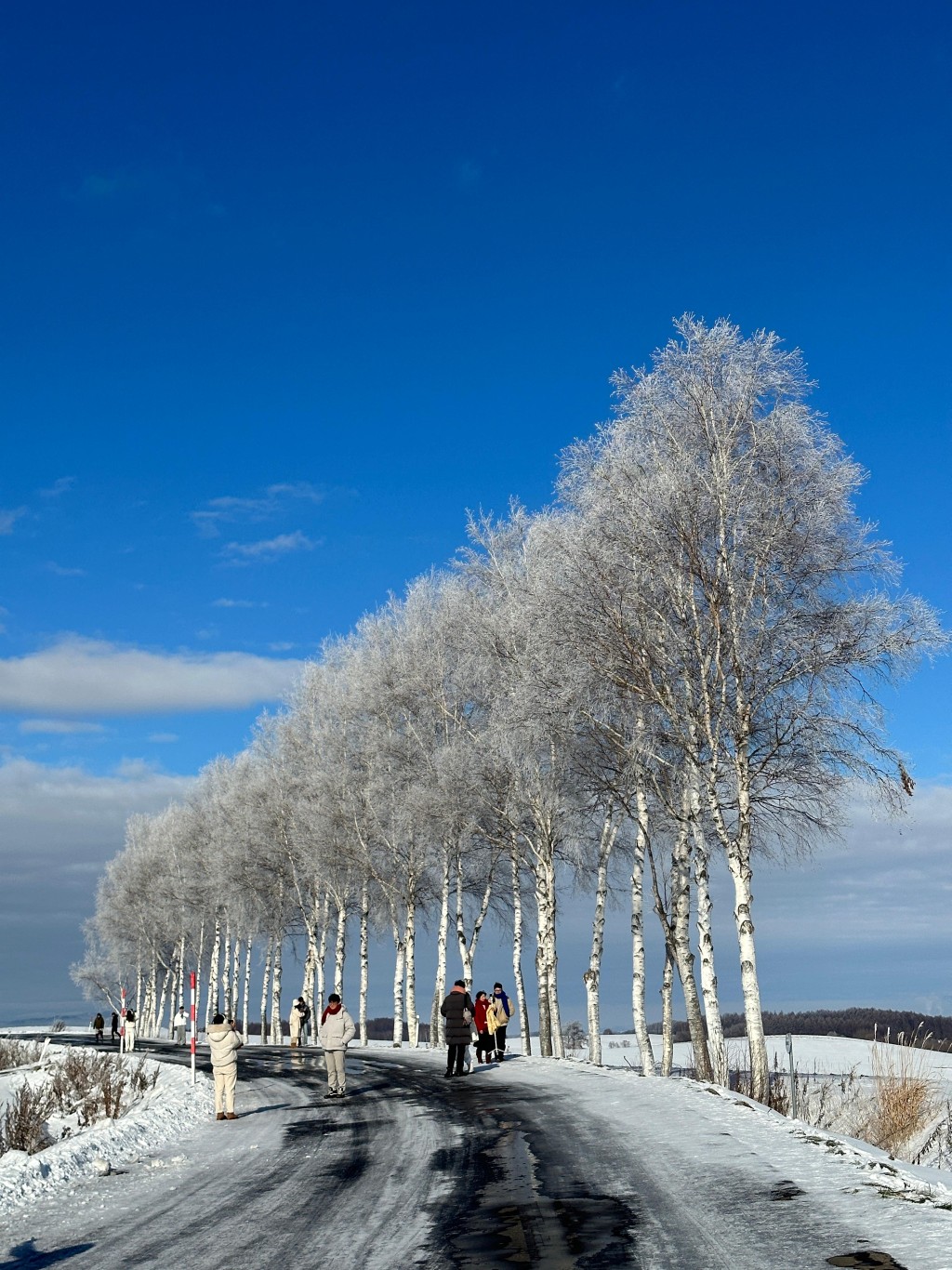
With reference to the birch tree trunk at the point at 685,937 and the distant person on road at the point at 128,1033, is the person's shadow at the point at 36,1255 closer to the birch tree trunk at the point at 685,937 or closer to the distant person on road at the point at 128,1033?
the birch tree trunk at the point at 685,937

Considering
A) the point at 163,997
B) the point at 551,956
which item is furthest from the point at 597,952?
the point at 163,997

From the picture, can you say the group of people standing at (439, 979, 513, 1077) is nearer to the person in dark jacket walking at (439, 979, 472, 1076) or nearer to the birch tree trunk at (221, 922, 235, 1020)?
the person in dark jacket walking at (439, 979, 472, 1076)

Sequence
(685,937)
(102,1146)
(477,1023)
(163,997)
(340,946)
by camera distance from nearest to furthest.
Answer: (102,1146), (685,937), (477,1023), (340,946), (163,997)

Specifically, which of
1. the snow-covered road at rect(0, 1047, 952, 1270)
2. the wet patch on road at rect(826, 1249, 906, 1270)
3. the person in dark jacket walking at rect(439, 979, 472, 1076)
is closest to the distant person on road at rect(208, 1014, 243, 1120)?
the snow-covered road at rect(0, 1047, 952, 1270)

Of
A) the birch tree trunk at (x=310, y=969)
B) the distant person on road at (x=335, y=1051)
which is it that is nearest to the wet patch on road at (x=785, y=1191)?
the distant person on road at (x=335, y=1051)

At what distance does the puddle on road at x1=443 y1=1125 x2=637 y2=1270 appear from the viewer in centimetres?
741

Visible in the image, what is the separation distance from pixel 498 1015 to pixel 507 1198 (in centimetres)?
1712

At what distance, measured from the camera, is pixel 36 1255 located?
8477 millimetres

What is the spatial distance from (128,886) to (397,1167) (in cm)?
7076

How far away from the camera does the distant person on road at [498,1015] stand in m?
26.0

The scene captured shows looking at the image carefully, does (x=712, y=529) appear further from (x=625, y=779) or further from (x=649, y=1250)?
(x=649, y=1250)

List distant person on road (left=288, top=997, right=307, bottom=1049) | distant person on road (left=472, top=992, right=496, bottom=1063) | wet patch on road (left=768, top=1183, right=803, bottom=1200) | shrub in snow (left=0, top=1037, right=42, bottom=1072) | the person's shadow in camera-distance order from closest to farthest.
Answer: the person's shadow
wet patch on road (left=768, top=1183, right=803, bottom=1200)
distant person on road (left=472, top=992, right=496, bottom=1063)
shrub in snow (left=0, top=1037, right=42, bottom=1072)
distant person on road (left=288, top=997, right=307, bottom=1049)

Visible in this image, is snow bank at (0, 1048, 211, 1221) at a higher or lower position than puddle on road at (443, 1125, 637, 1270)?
lower

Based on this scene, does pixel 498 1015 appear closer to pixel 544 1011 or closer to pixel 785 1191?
pixel 544 1011
